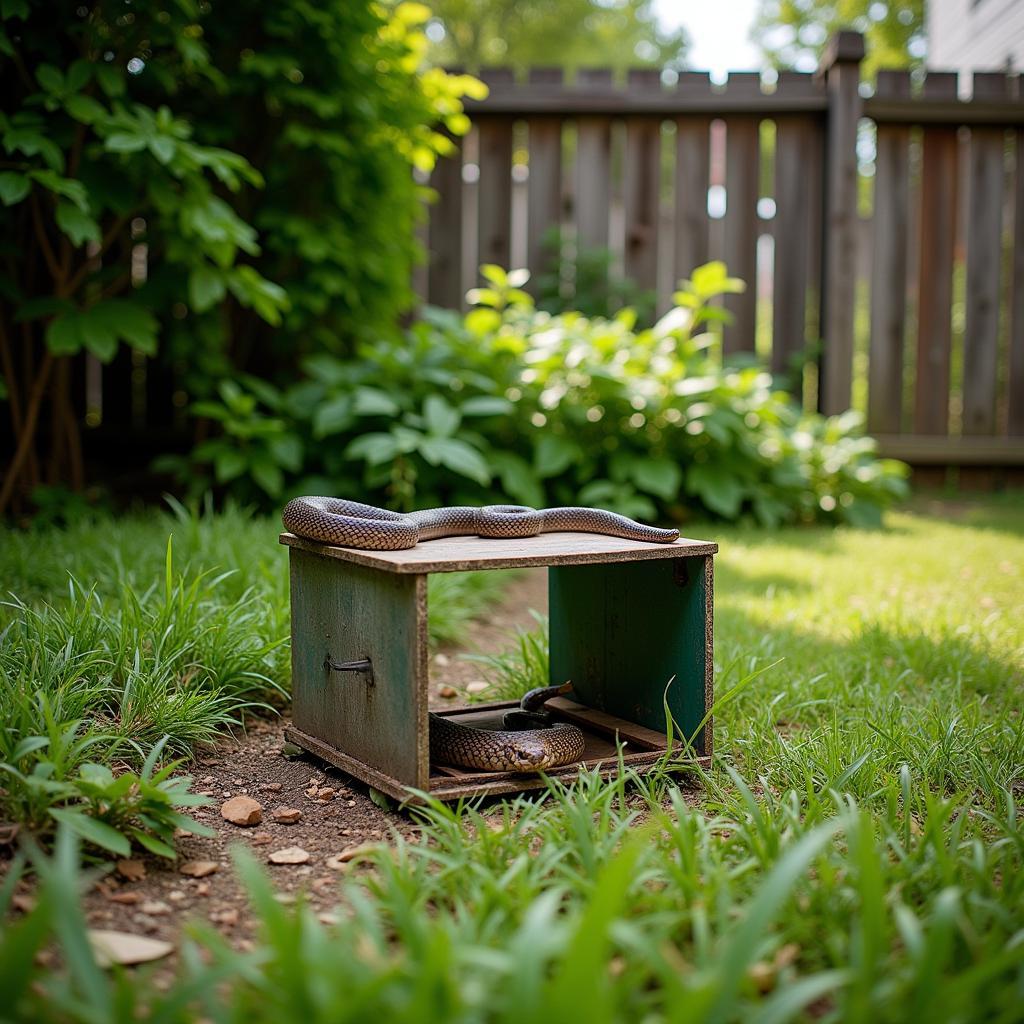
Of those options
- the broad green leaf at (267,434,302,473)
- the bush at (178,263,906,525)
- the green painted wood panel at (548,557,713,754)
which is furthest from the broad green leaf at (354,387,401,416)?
the green painted wood panel at (548,557,713,754)

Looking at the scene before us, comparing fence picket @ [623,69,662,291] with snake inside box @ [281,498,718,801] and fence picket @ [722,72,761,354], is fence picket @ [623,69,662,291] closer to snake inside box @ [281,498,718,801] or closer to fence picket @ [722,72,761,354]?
fence picket @ [722,72,761,354]

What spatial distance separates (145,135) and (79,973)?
3.33 m

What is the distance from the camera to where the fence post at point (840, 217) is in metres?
6.67

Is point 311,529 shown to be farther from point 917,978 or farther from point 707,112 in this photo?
point 707,112

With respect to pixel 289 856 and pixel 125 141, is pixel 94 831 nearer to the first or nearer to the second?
pixel 289 856

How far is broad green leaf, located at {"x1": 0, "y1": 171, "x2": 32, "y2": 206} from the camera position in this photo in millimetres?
3465

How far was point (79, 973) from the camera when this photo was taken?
3.74 ft

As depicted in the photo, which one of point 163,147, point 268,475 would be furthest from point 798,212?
point 163,147

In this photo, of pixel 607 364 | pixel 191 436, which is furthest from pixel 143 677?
pixel 191 436

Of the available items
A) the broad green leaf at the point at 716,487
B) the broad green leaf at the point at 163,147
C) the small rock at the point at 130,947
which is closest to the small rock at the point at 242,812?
the small rock at the point at 130,947

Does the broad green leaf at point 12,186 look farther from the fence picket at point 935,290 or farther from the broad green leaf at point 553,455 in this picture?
the fence picket at point 935,290

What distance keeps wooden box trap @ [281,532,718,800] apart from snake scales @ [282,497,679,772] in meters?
0.04

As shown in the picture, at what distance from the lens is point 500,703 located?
2779 millimetres

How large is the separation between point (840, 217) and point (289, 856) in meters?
6.03
